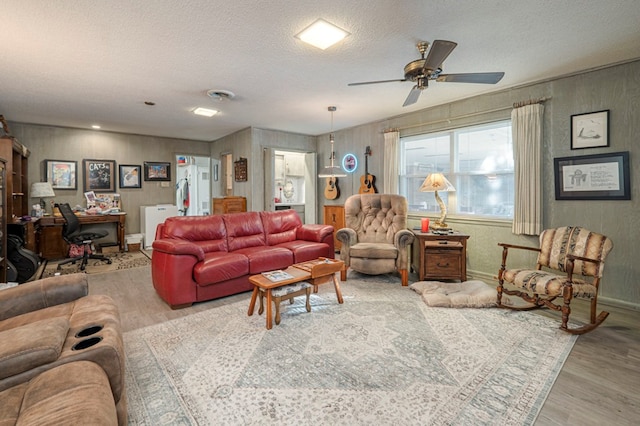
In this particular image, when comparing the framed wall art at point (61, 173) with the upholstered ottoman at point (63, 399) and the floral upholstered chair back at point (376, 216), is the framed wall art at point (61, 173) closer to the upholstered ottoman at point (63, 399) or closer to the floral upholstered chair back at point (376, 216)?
the floral upholstered chair back at point (376, 216)

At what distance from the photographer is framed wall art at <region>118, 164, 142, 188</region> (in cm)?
651

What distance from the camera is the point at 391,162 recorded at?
5141 millimetres

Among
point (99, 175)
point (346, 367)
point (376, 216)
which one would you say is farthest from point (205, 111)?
point (346, 367)

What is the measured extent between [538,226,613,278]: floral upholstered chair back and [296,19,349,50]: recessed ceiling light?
109 inches

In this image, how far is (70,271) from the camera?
4629 mm

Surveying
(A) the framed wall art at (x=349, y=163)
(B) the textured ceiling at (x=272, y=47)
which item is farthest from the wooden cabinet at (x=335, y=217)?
(B) the textured ceiling at (x=272, y=47)

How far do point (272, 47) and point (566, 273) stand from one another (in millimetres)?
3384

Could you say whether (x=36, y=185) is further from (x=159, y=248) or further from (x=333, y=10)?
(x=333, y=10)

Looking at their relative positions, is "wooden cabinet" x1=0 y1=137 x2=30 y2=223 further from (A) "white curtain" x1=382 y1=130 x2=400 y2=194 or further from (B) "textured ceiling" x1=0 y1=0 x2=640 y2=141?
(A) "white curtain" x1=382 y1=130 x2=400 y2=194

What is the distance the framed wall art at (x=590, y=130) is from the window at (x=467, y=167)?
0.69 m

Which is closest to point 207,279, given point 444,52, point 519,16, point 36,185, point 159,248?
point 159,248

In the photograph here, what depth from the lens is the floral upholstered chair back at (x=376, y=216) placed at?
4.32 m

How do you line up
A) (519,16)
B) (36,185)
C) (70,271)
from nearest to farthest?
(519,16)
(70,271)
(36,185)

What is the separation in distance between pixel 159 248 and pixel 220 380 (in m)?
1.90
